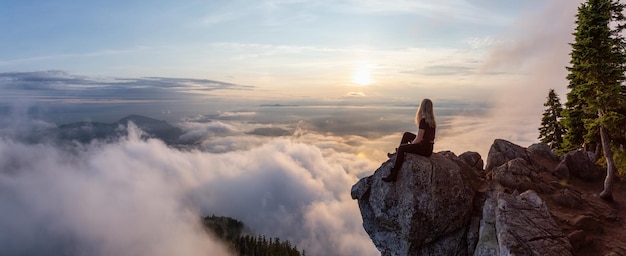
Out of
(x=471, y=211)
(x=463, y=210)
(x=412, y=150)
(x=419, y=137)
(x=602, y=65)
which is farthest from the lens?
(x=602, y=65)

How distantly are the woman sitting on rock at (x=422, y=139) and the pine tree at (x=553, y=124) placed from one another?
129 ft

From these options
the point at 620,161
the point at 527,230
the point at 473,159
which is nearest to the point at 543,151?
the point at 473,159

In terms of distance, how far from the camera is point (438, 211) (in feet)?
52.0

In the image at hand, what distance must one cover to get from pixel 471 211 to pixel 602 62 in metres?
14.2

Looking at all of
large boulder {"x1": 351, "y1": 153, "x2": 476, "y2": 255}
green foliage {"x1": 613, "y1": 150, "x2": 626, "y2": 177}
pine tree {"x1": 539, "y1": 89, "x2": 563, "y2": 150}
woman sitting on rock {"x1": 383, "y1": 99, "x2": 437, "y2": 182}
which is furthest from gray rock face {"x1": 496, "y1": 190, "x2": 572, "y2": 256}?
pine tree {"x1": 539, "y1": 89, "x2": 563, "y2": 150}

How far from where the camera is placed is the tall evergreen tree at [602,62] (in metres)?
20.4

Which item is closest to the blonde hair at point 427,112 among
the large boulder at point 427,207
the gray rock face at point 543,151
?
the large boulder at point 427,207

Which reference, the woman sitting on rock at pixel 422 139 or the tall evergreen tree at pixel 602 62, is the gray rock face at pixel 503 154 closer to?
the tall evergreen tree at pixel 602 62

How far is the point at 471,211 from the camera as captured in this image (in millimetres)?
16234

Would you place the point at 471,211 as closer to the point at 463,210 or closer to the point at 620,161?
the point at 463,210

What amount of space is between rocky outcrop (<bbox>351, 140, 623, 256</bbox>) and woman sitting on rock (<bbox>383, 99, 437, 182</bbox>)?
0.38m

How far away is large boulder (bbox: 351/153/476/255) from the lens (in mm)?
15914

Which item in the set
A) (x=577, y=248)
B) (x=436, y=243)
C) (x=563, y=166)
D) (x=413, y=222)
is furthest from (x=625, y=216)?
(x=413, y=222)

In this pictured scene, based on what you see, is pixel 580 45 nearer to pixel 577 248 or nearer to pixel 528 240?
pixel 577 248
